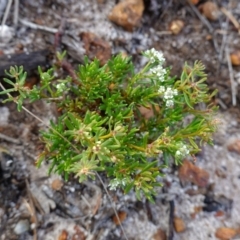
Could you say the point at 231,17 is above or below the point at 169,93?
above

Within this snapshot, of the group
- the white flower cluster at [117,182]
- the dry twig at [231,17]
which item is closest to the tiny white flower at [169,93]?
the white flower cluster at [117,182]

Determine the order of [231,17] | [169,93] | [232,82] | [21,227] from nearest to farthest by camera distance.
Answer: [169,93], [21,227], [232,82], [231,17]

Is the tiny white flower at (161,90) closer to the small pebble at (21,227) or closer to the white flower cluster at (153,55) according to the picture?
the white flower cluster at (153,55)

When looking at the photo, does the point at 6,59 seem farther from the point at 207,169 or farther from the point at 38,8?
the point at 207,169

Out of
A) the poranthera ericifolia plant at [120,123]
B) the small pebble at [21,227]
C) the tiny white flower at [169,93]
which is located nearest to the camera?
the poranthera ericifolia plant at [120,123]

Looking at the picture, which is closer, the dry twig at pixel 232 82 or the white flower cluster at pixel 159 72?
the white flower cluster at pixel 159 72

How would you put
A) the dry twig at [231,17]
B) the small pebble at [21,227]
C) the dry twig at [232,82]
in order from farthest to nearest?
the dry twig at [231,17] < the dry twig at [232,82] < the small pebble at [21,227]

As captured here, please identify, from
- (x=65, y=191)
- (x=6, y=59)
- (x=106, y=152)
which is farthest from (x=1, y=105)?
(x=106, y=152)

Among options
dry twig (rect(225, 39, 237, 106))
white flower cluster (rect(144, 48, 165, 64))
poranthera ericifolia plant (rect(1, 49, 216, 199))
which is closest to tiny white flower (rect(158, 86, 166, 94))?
poranthera ericifolia plant (rect(1, 49, 216, 199))

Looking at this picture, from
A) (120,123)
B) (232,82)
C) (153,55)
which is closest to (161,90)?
(153,55)

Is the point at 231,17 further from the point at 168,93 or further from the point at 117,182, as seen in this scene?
the point at 117,182
